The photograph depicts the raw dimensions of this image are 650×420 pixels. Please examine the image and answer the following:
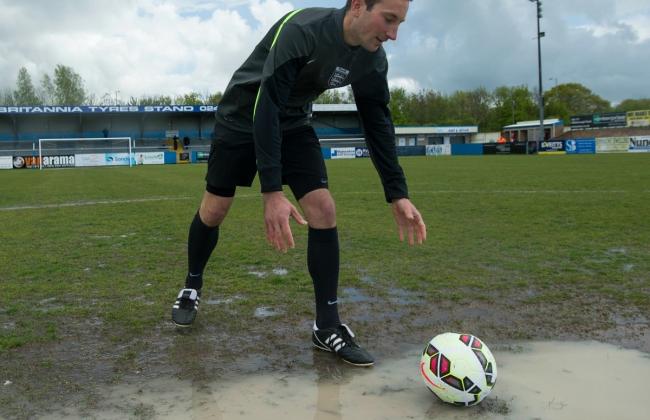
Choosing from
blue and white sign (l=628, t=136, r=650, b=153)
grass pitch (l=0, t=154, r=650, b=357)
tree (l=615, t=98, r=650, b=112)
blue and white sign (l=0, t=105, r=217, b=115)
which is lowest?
grass pitch (l=0, t=154, r=650, b=357)

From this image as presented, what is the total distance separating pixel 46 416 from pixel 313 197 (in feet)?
5.77

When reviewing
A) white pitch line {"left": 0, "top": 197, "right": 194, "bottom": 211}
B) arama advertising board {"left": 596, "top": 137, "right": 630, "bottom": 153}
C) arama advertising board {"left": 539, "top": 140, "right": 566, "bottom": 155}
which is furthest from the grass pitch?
arama advertising board {"left": 596, "top": 137, "right": 630, "bottom": 153}

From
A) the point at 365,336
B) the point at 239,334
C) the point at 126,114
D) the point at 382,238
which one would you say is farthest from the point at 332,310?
the point at 126,114

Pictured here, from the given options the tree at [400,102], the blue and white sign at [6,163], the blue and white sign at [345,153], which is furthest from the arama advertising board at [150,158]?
the tree at [400,102]

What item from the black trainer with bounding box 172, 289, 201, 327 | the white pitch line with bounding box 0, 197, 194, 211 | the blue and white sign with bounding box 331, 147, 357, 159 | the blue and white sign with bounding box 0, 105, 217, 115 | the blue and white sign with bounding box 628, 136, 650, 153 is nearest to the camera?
the black trainer with bounding box 172, 289, 201, 327

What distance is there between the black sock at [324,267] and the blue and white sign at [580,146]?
47.8 meters

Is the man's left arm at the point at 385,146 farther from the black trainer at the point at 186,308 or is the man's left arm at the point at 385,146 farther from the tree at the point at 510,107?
the tree at the point at 510,107

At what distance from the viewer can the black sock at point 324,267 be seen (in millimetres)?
3436

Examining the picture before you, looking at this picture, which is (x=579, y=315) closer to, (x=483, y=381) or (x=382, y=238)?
(x=483, y=381)

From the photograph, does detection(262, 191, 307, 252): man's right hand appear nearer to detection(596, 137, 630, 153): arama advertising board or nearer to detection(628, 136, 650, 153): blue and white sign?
detection(628, 136, 650, 153): blue and white sign

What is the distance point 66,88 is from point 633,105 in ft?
290

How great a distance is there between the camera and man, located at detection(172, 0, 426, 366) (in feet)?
9.34

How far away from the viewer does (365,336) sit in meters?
3.57

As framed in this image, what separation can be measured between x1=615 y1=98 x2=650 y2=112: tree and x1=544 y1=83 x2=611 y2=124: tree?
2.37 m
